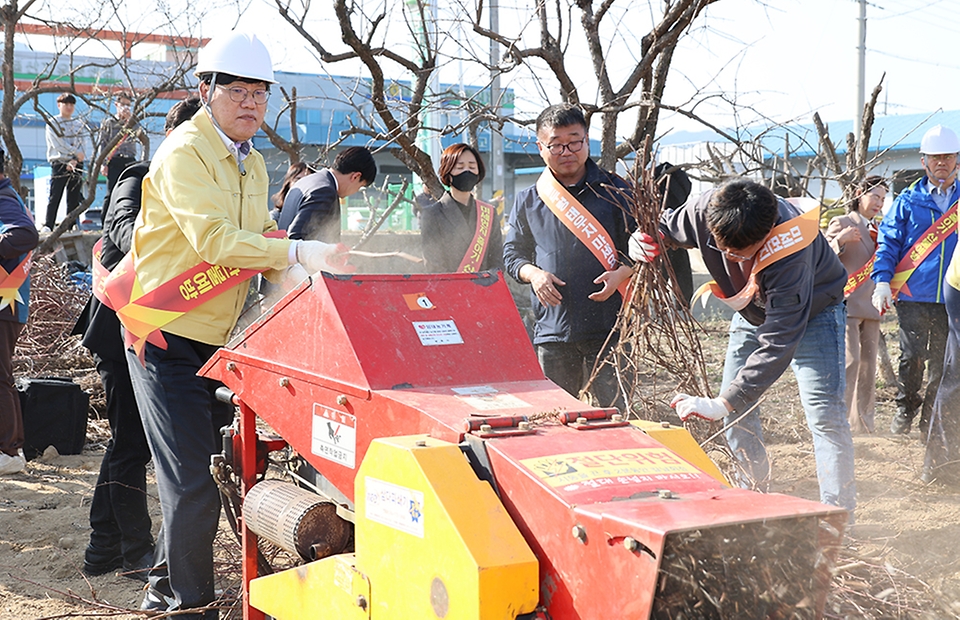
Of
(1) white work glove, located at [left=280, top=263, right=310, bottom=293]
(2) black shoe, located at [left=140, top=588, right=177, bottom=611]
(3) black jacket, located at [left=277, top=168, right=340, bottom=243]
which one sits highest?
(3) black jacket, located at [left=277, top=168, right=340, bottom=243]

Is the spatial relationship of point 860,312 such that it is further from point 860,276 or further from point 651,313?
point 651,313

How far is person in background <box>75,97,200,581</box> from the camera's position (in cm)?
394

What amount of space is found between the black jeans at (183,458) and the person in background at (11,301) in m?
2.32

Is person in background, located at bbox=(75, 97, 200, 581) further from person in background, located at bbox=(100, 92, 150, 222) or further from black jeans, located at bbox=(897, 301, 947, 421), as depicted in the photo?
black jeans, located at bbox=(897, 301, 947, 421)

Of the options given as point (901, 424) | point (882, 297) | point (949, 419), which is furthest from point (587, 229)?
point (901, 424)

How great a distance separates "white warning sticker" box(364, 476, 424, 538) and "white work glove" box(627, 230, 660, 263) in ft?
5.26

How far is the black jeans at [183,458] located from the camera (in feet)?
9.85

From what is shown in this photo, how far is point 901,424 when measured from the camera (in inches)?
261

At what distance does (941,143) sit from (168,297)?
5097 millimetres

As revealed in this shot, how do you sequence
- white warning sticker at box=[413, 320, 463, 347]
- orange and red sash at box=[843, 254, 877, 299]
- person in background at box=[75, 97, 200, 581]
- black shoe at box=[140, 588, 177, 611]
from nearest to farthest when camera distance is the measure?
white warning sticker at box=[413, 320, 463, 347], black shoe at box=[140, 588, 177, 611], person in background at box=[75, 97, 200, 581], orange and red sash at box=[843, 254, 877, 299]

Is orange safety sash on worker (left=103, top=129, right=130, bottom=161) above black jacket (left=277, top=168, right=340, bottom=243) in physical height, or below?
above

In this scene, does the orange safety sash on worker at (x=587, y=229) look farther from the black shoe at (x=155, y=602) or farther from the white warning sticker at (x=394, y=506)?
the black shoe at (x=155, y=602)

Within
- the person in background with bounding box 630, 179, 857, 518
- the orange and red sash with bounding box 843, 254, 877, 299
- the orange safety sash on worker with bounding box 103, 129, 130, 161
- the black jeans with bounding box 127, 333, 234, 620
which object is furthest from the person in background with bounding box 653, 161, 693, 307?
the orange safety sash on worker with bounding box 103, 129, 130, 161

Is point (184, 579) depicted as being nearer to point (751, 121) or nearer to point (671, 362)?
point (671, 362)
